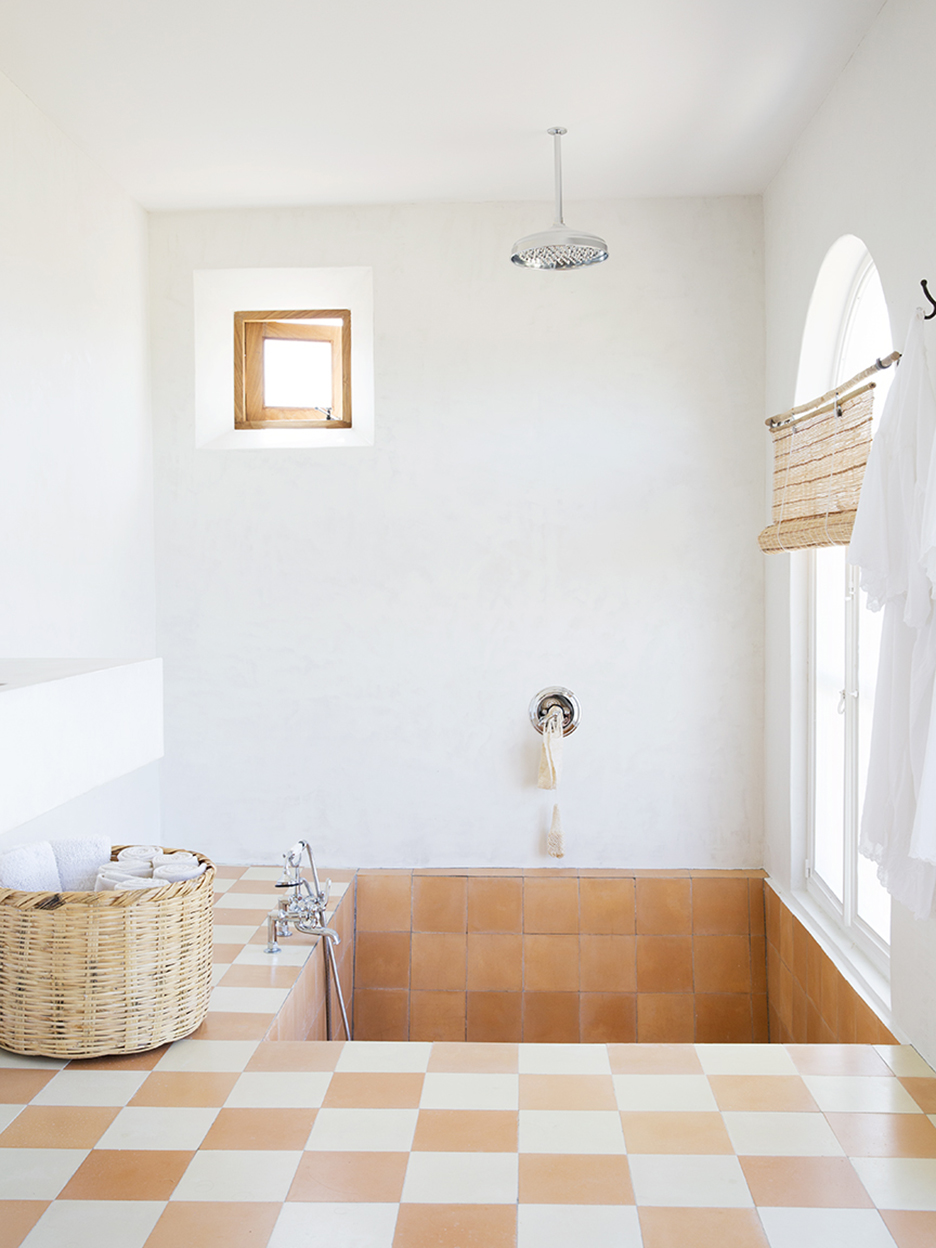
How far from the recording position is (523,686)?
3484 millimetres

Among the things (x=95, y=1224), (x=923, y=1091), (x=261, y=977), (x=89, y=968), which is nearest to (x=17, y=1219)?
(x=95, y=1224)

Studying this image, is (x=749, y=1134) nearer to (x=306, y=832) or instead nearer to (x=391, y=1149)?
(x=391, y=1149)

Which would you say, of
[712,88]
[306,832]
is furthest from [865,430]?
[306,832]

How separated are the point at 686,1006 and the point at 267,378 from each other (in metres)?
2.54

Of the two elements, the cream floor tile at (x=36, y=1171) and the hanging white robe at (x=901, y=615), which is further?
the hanging white robe at (x=901, y=615)

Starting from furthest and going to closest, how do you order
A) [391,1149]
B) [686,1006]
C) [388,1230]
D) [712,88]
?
[686,1006] → [712,88] → [391,1149] → [388,1230]

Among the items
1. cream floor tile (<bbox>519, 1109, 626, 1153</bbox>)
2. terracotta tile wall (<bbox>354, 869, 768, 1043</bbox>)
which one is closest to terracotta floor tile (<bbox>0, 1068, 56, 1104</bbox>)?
cream floor tile (<bbox>519, 1109, 626, 1153</bbox>)

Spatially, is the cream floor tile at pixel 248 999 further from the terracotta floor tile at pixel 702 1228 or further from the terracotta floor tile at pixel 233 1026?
the terracotta floor tile at pixel 702 1228

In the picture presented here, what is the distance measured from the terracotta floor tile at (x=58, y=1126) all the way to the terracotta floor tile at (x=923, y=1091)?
149cm

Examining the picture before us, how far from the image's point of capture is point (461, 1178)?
1.70 meters

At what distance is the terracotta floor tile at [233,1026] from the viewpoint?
7.36 feet

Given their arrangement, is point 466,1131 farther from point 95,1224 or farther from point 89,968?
point 89,968

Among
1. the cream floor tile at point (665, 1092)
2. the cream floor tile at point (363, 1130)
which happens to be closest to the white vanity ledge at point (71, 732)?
the cream floor tile at point (363, 1130)

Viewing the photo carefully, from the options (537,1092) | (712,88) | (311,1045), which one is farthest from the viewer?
(712,88)
